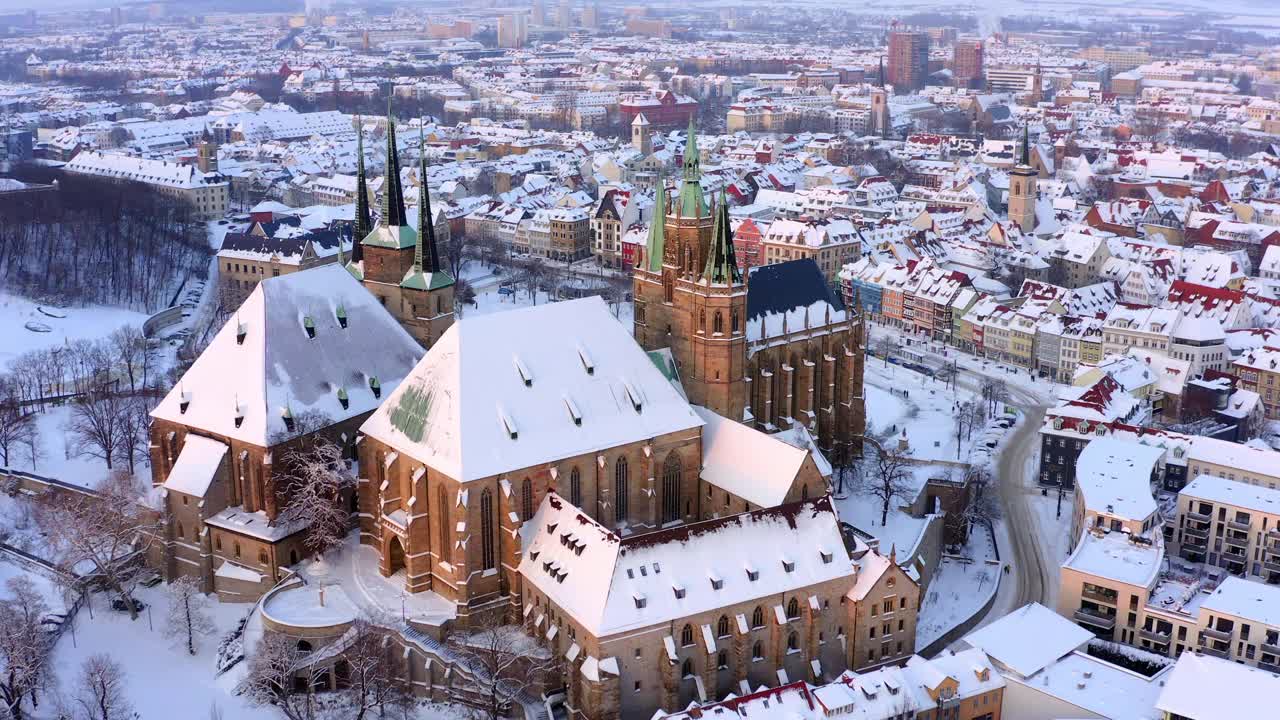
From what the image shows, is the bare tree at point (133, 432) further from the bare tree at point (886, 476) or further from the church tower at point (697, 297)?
the bare tree at point (886, 476)

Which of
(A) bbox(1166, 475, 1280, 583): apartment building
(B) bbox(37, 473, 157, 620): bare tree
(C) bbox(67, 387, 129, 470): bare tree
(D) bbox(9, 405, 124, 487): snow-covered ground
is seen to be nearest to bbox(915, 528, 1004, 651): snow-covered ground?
(A) bbox(1166, 475, 1280, 583): apartment building

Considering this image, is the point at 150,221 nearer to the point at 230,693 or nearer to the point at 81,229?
the point at 81,229

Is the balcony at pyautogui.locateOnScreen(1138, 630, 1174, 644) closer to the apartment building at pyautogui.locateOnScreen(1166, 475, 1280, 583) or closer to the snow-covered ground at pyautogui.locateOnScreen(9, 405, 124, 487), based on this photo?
the apartment building at pyautogui.locateOnScreen(1166, 475, 1280, 583)

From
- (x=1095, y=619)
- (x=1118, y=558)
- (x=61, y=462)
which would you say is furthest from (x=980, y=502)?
(x=61, y=462)

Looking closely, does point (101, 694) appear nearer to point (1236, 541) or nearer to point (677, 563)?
point (677, 563)

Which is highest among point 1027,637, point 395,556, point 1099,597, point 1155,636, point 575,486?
point 575,486
